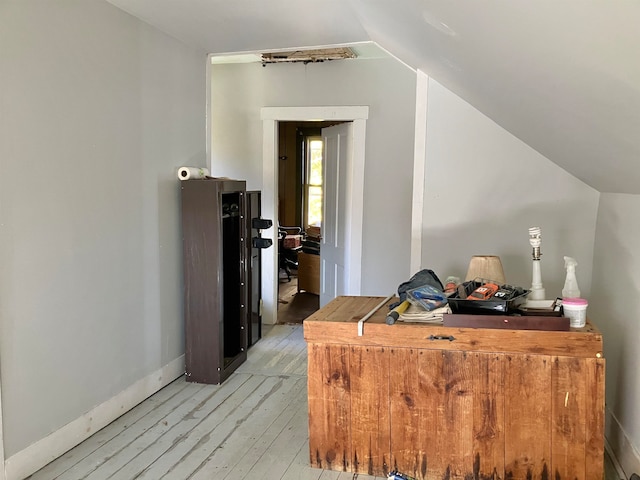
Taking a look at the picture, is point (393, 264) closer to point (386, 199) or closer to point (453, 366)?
point (386, 199)

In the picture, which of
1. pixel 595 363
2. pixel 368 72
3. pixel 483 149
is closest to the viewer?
pixel 595 363

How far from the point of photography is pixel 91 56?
2.65 metres

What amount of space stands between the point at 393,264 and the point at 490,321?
260cm

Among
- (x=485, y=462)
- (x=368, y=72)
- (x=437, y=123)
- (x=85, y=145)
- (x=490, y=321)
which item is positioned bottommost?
(x=485, y=462)

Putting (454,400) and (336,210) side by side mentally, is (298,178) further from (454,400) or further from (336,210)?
(454,400)

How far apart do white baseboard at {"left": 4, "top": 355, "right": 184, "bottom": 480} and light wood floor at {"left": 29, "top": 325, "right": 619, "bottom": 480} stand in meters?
0.04

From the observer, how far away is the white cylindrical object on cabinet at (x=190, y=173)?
340 cm

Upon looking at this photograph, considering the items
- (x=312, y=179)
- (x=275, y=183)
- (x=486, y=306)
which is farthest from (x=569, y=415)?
(x=312, y=179)

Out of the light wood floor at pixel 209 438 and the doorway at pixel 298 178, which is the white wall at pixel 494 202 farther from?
the doorway at pixel 298 178

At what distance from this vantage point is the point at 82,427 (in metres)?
2.62

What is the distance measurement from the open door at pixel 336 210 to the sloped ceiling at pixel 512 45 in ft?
4.59

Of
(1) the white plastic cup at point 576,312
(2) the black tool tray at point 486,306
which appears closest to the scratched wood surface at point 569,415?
(1) the white plastic cup at point 576,312

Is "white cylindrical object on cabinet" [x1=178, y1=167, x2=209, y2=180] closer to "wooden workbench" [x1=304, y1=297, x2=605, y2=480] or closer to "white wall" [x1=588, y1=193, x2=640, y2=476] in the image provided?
"wooden workbench" [x1=304, y1=297, x2=605, y2=480]

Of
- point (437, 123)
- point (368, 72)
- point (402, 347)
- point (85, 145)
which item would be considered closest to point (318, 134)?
point (368, 72)
